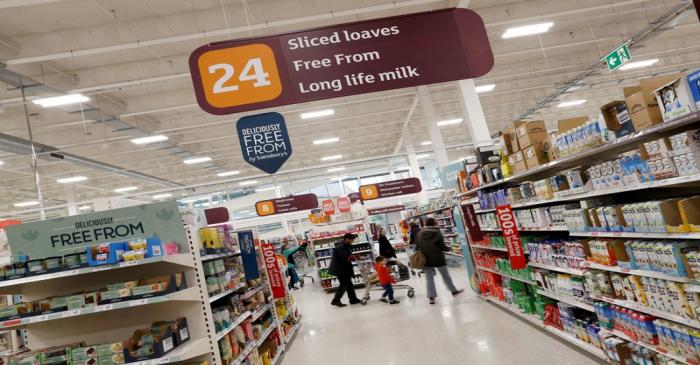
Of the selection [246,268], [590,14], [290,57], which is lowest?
[246,268]

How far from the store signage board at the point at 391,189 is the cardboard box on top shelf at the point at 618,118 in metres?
12.2

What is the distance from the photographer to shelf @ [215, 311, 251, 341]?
3.59 metres

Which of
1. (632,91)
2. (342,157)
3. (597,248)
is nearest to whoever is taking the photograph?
(632,91)

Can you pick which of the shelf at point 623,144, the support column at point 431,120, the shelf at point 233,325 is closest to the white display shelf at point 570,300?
the shelf at point 623,144

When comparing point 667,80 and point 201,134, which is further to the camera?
point 201,134

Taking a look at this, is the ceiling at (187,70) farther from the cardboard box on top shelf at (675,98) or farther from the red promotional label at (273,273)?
the cardboard box on top shelf at (675,98)

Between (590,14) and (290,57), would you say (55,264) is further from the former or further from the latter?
(590,14)

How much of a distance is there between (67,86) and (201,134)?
668 cm

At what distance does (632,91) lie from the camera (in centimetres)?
319

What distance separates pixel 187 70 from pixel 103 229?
6.77 metres

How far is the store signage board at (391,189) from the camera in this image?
1562 centimetres

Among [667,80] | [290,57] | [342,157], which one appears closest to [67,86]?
[290,57]

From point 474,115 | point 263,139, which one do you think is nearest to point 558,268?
point 263,139

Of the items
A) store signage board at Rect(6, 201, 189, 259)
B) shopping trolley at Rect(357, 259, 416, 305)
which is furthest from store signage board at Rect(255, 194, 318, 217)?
store signage board at Rect(6, 201, 189, 259)
